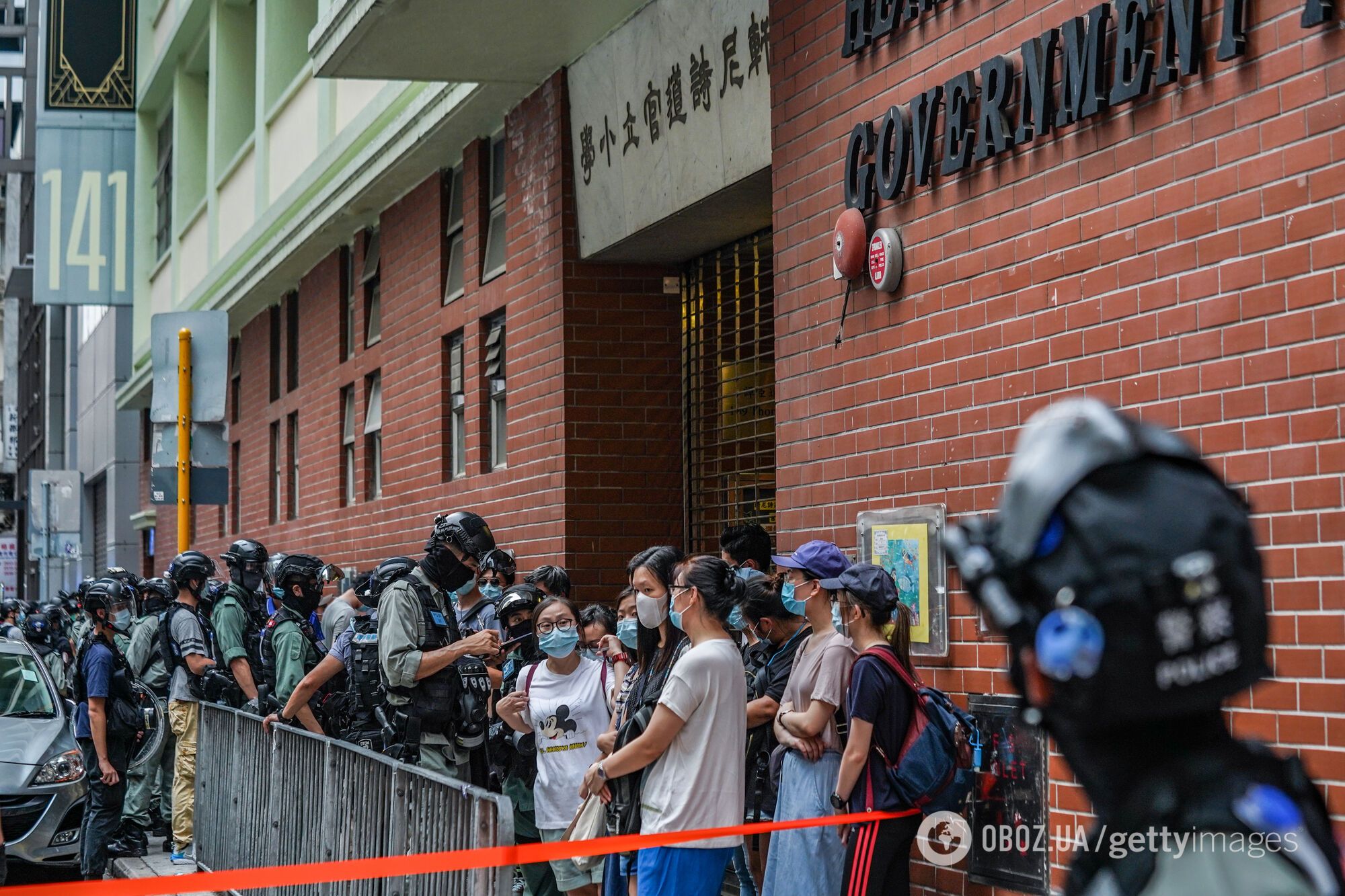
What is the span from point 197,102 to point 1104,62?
23955 mm

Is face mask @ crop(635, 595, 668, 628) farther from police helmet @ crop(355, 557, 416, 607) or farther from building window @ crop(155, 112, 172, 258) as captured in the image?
building window @ crop(155, 112, 172, 258)

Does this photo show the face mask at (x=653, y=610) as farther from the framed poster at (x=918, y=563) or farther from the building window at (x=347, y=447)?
the building window at (x=347, y=447)

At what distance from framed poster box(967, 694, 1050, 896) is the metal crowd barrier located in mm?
2097

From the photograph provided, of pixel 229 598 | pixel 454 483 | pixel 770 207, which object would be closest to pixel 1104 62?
pixel 770 207

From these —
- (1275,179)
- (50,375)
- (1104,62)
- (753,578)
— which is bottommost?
(753,578)

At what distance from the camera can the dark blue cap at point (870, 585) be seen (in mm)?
5953

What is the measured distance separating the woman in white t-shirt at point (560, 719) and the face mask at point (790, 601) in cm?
104

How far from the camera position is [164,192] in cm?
3002

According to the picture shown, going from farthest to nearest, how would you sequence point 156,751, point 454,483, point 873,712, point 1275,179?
point 454,483 → point 156,751 → point 873,712 → point 1275,179

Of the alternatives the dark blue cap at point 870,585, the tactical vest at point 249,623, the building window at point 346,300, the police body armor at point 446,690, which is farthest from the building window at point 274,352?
the dark blue cap at point 870,585

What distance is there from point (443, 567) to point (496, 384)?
5664mm

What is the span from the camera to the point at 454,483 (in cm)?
1413

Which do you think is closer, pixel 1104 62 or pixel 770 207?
pixel 1104 62

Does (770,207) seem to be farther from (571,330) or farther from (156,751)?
(156,751)
